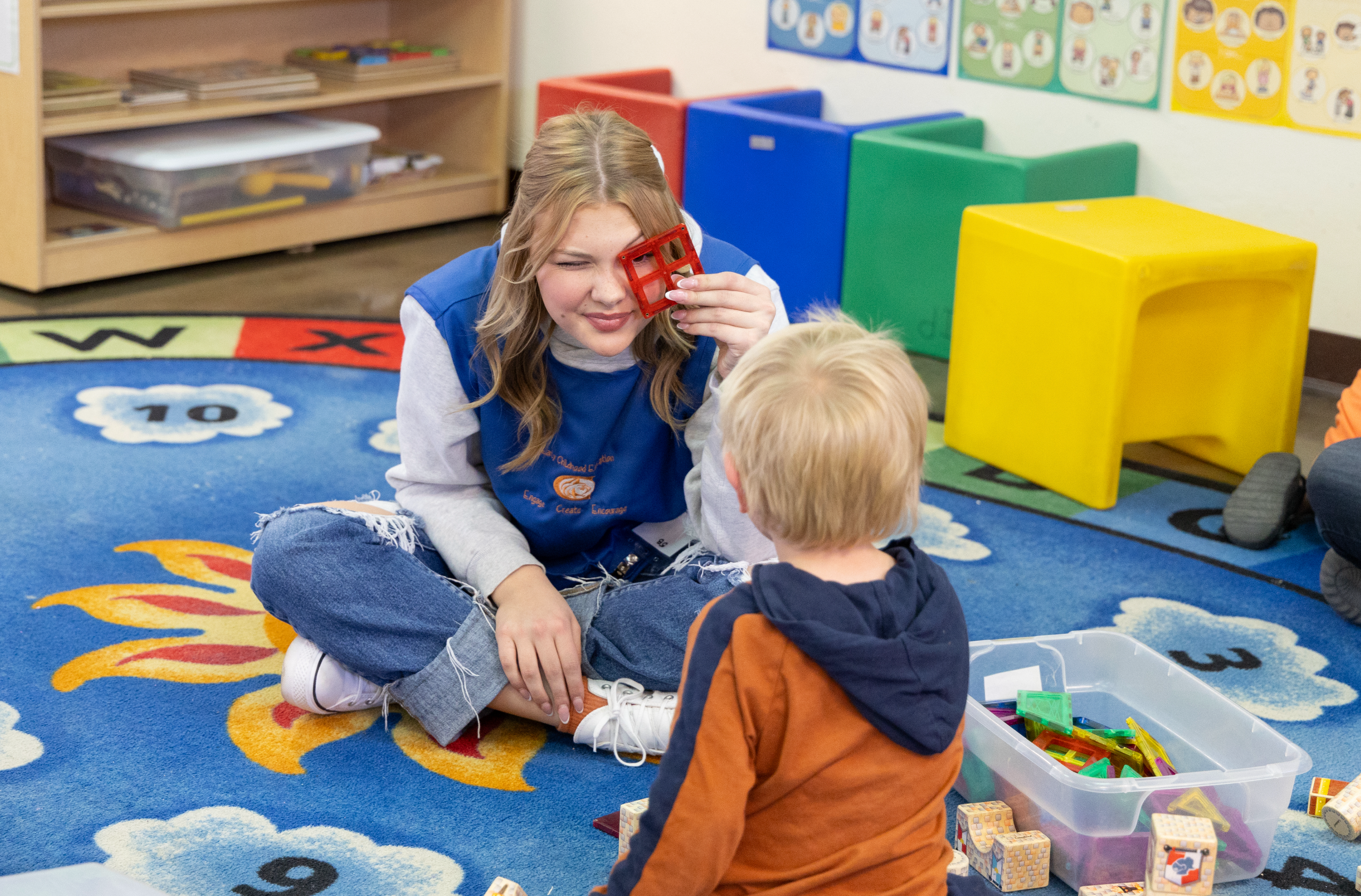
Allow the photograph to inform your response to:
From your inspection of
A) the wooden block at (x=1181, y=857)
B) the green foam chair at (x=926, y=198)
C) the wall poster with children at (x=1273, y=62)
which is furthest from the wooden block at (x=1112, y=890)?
the wall poster with children at (x=1273, y=62)

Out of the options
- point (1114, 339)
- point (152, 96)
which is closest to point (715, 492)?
point (1114, 339)

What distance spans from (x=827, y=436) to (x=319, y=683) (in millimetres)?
671

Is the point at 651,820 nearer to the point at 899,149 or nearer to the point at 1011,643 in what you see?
the point at 1011,643

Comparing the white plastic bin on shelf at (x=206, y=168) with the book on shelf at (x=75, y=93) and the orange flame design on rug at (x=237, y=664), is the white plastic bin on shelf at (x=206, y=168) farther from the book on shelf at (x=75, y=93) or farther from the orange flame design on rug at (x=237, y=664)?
the orange flame design on rug at (x=237, y=664)

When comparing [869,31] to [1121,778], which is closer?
[1121,778]

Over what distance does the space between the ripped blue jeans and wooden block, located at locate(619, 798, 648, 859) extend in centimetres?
20

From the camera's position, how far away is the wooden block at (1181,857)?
3.34 ft

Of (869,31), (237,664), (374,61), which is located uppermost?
(869,31)

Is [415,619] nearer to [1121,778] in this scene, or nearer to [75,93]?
[1121,778]

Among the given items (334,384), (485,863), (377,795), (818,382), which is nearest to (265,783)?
(377,795)

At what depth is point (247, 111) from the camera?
9.27ft

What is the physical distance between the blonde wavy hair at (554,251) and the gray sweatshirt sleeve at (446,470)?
4cm

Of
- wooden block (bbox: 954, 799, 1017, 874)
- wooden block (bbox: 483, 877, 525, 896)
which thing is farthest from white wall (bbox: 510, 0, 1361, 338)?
wooden block (bbox: 483, 877, 525, 896)

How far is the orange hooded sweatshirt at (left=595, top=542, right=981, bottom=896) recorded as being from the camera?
77 centimetres
